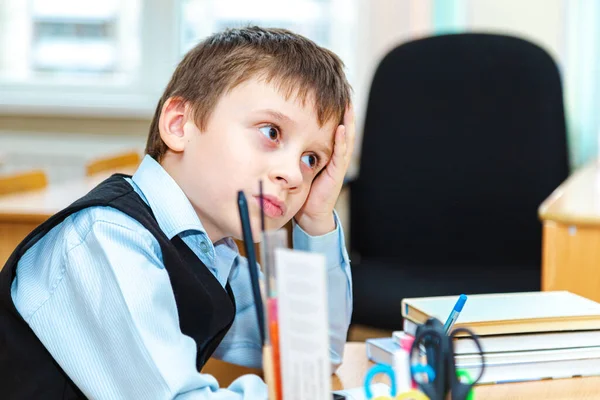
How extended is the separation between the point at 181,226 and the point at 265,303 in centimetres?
39

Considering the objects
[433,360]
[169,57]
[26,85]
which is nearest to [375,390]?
[433,360]

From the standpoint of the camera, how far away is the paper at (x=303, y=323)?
0.56 meters

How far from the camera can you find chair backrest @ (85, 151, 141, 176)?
2.59 meters

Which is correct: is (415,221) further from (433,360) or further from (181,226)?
(433,360)

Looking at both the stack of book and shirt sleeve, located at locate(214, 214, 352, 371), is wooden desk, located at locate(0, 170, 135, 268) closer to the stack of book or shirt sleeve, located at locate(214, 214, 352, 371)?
shirt sleeve, located at locate(214, 214, 352, 371)

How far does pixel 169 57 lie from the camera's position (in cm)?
358

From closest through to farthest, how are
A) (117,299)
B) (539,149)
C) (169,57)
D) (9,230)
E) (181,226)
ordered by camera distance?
1. (117,299)
2. (181,226)
3. (9,230)
4. (539,149)
5. (169,57)

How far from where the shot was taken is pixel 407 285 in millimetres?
2160

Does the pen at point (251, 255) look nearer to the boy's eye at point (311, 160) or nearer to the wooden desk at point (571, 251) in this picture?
the boy's eye at point (311, 160)

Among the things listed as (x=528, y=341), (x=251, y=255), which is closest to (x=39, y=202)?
(x=528, y=341)

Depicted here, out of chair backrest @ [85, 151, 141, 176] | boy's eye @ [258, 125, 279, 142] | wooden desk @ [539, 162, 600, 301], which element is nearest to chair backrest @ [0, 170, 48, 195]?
chair backrest @ [85, 151, 141, 176]

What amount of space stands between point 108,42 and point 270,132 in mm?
2911

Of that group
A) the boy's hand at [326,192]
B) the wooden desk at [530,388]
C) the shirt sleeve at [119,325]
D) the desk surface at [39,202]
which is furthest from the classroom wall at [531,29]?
the shirt sleeve at [119,325]

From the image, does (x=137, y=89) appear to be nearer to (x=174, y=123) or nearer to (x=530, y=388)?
(x=174, y=123)
